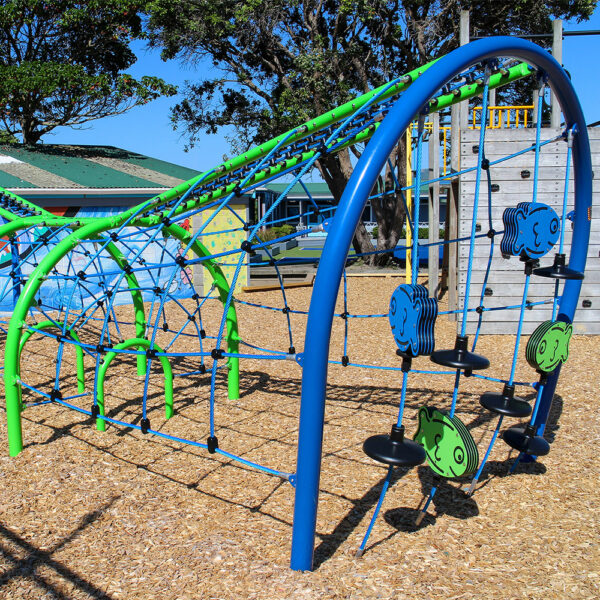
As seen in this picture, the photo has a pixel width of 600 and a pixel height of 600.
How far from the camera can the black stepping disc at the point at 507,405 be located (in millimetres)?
3479

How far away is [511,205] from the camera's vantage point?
27.3 ft

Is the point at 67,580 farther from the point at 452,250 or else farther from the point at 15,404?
the point at 452,250

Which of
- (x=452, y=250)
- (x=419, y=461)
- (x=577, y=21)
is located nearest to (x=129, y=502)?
(x=419, y=461)

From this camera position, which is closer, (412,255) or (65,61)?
(412,255)

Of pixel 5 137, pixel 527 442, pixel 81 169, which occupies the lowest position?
pixel 527 442

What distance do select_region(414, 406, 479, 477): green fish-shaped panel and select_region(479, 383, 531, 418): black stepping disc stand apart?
50 cm

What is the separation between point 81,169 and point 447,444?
12783mm

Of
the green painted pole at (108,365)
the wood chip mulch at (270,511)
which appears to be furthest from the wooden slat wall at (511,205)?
the green painted pole at (108,365)

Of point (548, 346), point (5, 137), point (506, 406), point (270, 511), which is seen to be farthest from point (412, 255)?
point (5, 137)

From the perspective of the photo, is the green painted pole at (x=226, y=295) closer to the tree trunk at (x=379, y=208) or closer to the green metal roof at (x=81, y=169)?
the green metal roof at (x=81, y=169)

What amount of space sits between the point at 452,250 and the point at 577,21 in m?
11.8

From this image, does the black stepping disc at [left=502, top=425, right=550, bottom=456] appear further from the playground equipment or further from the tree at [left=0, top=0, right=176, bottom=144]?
the tree at [left=0, top=0, right=176, bottom=144]

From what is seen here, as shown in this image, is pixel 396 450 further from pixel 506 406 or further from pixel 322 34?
pixel 322 34

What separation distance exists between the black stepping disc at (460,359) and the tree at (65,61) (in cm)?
1399
